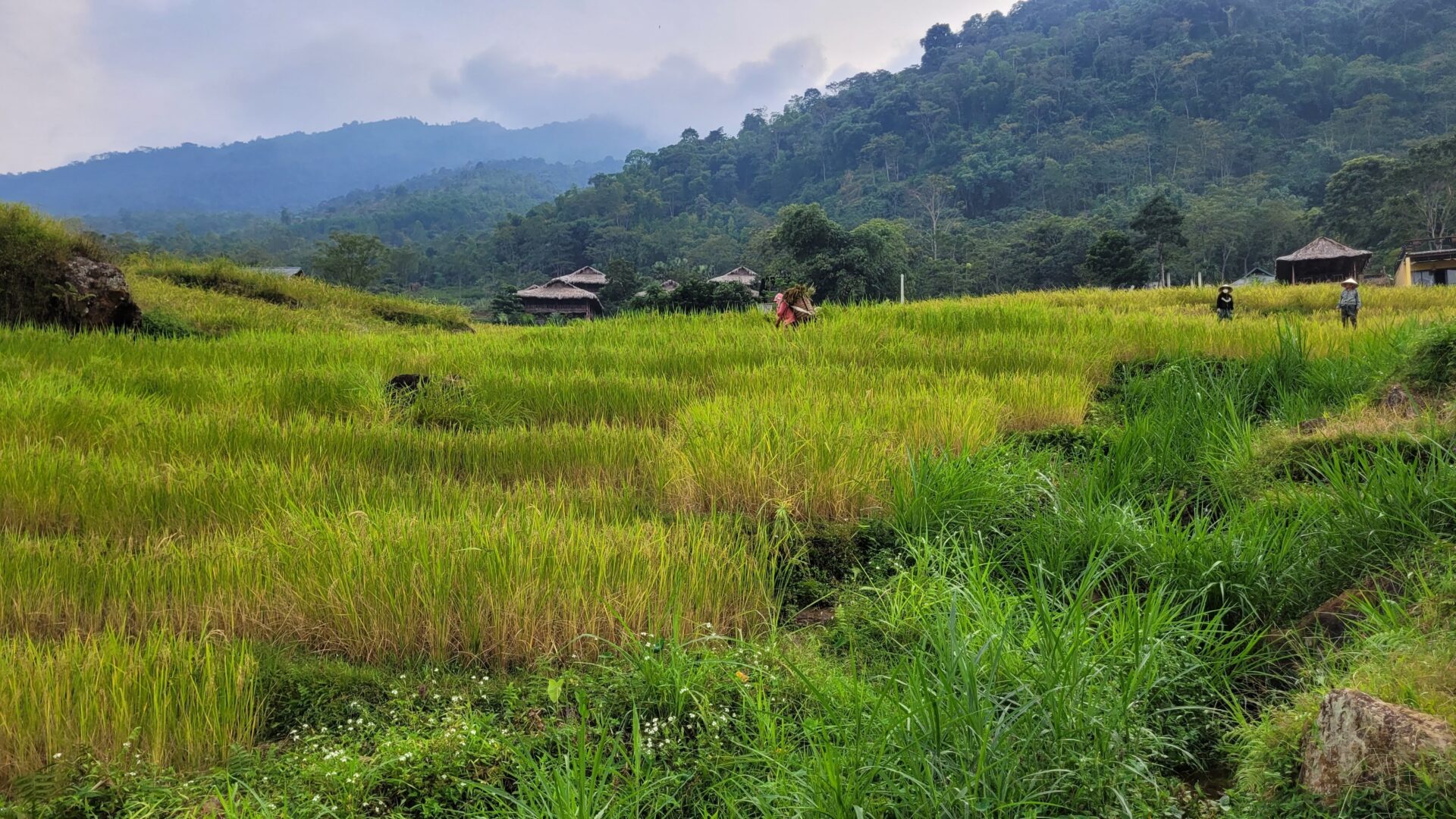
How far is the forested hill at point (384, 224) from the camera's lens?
59.4 meters

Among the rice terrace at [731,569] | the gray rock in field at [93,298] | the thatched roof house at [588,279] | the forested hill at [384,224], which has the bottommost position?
the rice terrace at [731,569]

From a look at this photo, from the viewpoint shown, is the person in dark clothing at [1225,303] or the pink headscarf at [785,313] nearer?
the pink headscarf at [785,313]

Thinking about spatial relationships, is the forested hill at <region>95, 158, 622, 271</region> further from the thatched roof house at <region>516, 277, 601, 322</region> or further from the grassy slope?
the grassy slope

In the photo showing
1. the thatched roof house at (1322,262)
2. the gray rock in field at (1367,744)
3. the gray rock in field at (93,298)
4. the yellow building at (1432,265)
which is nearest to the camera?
the gray rock in field at (1367,744)

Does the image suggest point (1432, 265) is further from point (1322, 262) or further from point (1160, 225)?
point (1160, 225)

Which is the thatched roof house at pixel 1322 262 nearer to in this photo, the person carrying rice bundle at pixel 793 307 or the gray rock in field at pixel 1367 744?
the person carrying rice bundle at pixel 793 307

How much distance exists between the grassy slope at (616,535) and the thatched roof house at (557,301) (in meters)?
36.1

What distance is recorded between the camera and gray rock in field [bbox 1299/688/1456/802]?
1246 mm

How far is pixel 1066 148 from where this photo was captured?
71750mm

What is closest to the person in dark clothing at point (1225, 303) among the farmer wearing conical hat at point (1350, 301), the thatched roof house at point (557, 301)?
Result: the farmer wearing conical hat at point (1350, 301)

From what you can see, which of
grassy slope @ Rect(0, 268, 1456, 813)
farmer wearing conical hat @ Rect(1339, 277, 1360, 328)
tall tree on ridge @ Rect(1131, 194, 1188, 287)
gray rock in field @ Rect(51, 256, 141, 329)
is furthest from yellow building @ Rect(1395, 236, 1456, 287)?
gray rock in field @ Rect(51, 256, 141, 329)

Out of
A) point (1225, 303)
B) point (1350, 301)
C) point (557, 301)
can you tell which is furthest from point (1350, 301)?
point (557, 301)

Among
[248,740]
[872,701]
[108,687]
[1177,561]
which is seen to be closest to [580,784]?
[872,701]

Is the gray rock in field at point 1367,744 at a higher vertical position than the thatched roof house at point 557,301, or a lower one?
lower
